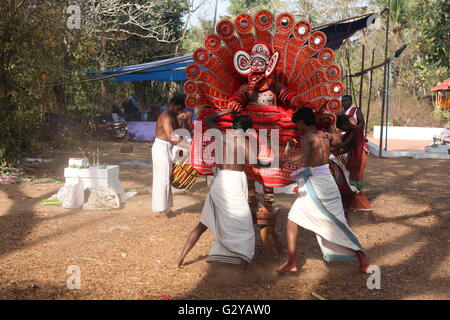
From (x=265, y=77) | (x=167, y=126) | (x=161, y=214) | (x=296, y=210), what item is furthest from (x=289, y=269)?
(x=167, y=126)

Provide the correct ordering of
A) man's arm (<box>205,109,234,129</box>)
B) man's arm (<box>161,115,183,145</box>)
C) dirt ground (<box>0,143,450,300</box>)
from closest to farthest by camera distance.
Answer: dirt ground (<box>0,143,450,300</box>)
man's arm (<box>205,109,234,129</box>)
man's arm (<box>161,115,183,145</box>)

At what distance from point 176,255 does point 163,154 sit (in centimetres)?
186

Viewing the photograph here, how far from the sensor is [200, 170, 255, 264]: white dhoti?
4402mm

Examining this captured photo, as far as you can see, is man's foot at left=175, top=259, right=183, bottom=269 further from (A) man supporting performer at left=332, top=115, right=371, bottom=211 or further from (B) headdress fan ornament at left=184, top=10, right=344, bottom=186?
(A) man supporting performer at left=332, top=115, right=371, bottom=211

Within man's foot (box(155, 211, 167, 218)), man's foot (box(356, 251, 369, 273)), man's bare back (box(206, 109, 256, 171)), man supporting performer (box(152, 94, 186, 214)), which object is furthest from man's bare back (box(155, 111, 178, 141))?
man's foot (box(356, 251, 369, 273))

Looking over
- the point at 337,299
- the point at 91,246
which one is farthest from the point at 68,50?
the point at 337,299

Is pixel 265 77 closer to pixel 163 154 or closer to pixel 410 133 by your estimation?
pixel 163 154

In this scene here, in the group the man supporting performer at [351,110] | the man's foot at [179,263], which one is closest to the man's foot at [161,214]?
the man's foot at [179,263]

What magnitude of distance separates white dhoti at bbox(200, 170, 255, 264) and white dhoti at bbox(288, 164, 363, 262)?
1.54ft

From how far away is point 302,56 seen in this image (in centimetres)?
532

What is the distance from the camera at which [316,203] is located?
4.44 metres

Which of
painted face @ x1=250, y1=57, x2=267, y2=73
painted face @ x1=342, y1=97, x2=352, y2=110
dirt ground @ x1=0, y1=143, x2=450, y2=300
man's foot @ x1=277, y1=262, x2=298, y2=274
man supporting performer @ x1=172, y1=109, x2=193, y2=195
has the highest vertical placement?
painted face @ x1=250, y1=57, x2=267, y2=73

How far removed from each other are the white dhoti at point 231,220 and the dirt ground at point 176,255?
0.17 metres

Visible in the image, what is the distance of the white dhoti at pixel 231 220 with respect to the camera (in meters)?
4.40
